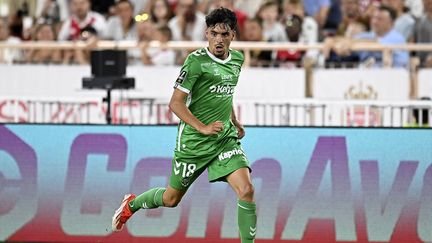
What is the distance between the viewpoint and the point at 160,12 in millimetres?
20891

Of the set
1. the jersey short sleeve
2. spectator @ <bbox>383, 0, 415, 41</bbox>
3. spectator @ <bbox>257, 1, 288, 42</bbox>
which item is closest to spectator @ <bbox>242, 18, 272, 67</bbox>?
spectator @ <bbox>257, 1, 288, 42</bbox>

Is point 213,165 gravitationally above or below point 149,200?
above

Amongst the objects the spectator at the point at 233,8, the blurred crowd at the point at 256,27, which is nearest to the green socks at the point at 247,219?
the blurred crowd at the point at 256,27

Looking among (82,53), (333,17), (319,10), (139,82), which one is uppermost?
(319,10)

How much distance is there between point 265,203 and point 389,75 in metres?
5.40

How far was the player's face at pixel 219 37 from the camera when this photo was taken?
463 inches

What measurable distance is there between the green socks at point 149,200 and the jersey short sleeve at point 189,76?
47.9 inches

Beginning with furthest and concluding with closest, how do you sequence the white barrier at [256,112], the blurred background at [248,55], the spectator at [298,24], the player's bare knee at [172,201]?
1. the spectator at [298,24]
2. the blurred background at [248,55]
3. the white barrier at [256,112]
4. the player's bare knee at [172,201]

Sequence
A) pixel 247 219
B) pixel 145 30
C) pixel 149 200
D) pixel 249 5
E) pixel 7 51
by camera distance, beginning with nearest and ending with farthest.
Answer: pixel 247 219, pixel 149 200, pixel 145 30, pixel 7 51, pixel 249 5

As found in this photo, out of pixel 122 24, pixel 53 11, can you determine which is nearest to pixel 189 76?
pixel 122 24

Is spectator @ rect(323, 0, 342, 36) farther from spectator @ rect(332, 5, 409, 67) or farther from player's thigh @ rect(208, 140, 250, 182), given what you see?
player's thigh @ rect(208, 140, 250, 182)

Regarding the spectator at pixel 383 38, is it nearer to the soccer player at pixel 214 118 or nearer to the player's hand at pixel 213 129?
the soccer player at pixel 214 118

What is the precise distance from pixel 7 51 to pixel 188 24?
118 inches

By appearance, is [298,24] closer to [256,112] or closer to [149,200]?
[256,112]
